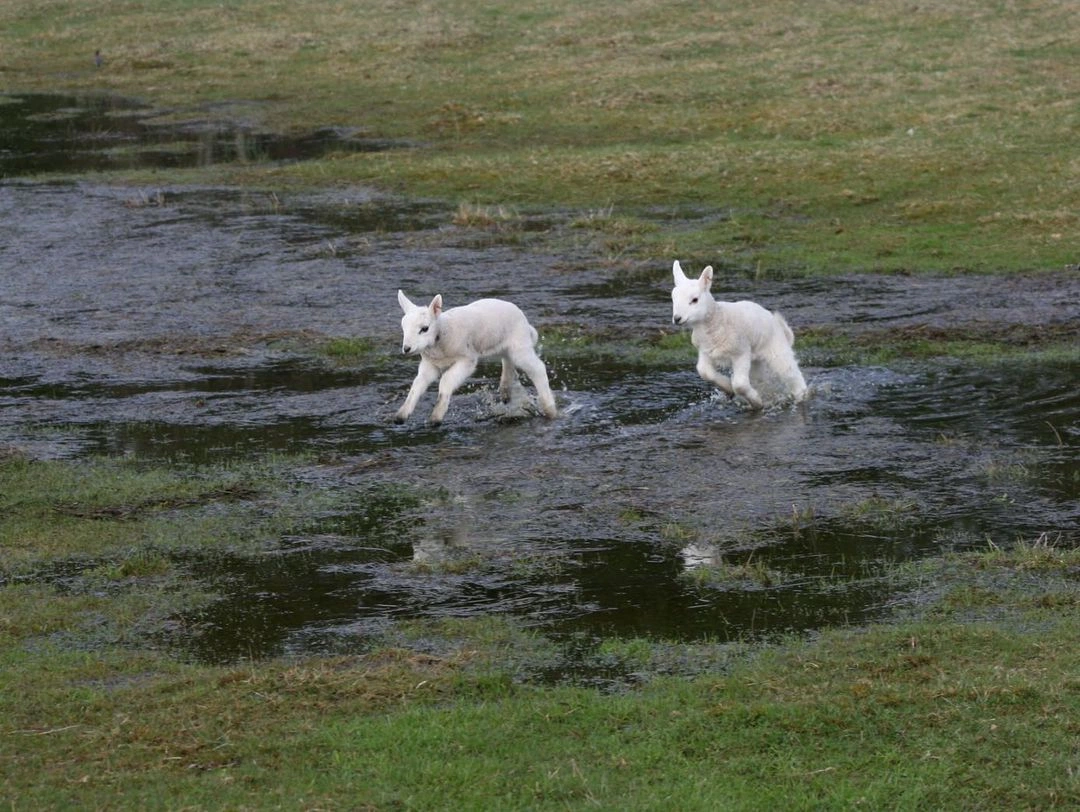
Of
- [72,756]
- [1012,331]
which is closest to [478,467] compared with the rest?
[72,756]

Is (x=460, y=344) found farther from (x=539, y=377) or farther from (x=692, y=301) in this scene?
(x=692, y=301)

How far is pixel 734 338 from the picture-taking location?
14.5 meters

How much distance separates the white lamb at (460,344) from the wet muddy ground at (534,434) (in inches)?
13.5

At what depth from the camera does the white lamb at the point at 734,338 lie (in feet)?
47.5

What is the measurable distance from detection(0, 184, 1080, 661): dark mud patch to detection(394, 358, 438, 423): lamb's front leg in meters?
0.18

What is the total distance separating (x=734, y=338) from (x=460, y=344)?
241 cm

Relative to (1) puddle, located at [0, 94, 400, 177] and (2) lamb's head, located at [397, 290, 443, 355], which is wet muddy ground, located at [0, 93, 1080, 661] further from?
(1) puddle, located at [0, 94, 400, 177]

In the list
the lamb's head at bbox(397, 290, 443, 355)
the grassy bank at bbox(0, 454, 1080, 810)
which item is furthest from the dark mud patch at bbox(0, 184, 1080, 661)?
the lamb's head at bbox(397, 290, 443, 355)

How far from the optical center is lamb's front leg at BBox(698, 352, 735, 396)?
47.5ft

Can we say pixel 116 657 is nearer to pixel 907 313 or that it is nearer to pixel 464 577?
pixel 464 577

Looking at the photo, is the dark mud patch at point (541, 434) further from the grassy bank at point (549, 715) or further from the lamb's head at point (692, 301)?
the lamb's head at point (692, 301)

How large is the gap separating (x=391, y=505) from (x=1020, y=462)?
4.79 m

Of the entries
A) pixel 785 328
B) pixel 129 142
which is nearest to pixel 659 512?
→ pixel 785 328

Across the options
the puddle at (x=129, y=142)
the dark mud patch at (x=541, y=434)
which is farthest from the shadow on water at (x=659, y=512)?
the puddle at (x=129, y=142)
